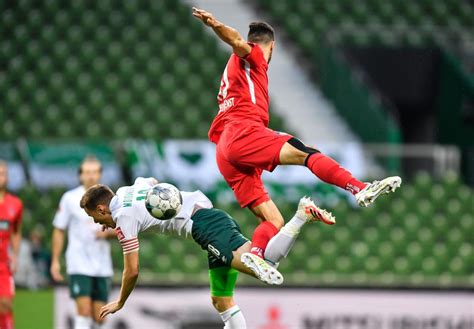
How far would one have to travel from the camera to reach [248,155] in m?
6.95

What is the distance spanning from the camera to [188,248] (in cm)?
1231

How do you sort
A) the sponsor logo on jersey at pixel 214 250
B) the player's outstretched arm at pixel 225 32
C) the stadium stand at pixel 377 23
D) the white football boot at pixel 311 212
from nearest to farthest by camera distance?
the player's outstretched arm at pixel 225 32 < the white football boot at pixel 311 212 < the sponsor logo on jersey at pixel 214 250 < the stadium stand at pixel 377 23

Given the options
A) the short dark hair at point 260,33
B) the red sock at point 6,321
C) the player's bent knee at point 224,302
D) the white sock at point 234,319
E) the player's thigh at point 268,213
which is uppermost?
the short dark hair at point 260,33

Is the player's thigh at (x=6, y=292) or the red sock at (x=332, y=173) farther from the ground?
the red sock at (x=332, y=173)

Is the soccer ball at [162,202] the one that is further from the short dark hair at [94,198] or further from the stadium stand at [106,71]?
the stadium stand at [106,71]

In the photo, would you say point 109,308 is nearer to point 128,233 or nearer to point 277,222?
→ point 128,233

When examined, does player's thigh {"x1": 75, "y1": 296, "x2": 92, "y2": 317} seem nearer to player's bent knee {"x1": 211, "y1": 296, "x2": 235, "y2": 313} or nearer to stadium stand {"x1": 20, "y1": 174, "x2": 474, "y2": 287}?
player's bent knee {"x1": 211, "y1": 296, "x2": 235, "y2": 313}

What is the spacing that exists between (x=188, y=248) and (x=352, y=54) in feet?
16.1

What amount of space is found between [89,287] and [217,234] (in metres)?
2.27

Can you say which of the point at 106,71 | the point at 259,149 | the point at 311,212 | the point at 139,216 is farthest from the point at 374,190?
the point at 106,71

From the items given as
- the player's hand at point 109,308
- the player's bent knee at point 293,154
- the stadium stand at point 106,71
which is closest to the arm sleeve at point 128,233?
the player's hand at point 109,308

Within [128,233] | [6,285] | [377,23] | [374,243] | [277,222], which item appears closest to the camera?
[128,233]

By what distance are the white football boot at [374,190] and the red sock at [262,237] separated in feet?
2.48

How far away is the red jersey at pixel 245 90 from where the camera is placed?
712 centimetres
